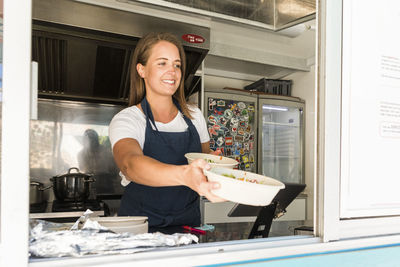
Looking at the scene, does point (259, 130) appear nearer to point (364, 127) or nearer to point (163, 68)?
point (163, 68)

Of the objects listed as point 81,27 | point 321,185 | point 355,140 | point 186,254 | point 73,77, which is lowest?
point 186,254

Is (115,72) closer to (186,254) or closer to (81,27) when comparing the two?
(81,27)

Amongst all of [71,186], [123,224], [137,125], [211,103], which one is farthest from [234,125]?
[123,224]

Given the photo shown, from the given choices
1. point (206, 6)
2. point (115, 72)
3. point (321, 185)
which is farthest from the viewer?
point (115, 72)

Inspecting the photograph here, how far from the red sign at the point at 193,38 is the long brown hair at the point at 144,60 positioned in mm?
781

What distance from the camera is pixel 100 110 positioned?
3.16 meters

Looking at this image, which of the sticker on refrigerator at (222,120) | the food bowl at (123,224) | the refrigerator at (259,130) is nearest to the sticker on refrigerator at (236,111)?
the refrigerator at (259,130)

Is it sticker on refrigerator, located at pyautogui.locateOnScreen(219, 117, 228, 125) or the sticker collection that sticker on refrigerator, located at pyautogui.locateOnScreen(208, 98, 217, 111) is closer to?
the sticker collection

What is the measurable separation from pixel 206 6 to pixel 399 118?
Result: 143 centimetres

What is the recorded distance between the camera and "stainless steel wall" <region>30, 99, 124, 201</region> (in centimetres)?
291

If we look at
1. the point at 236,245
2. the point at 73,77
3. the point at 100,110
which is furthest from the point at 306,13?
the point at 100,110

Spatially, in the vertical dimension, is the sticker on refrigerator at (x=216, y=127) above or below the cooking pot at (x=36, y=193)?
above

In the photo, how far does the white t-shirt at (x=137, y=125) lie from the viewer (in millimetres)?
1236

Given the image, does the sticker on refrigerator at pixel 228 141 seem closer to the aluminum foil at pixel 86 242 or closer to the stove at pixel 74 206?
the stove at pixel 74 206
